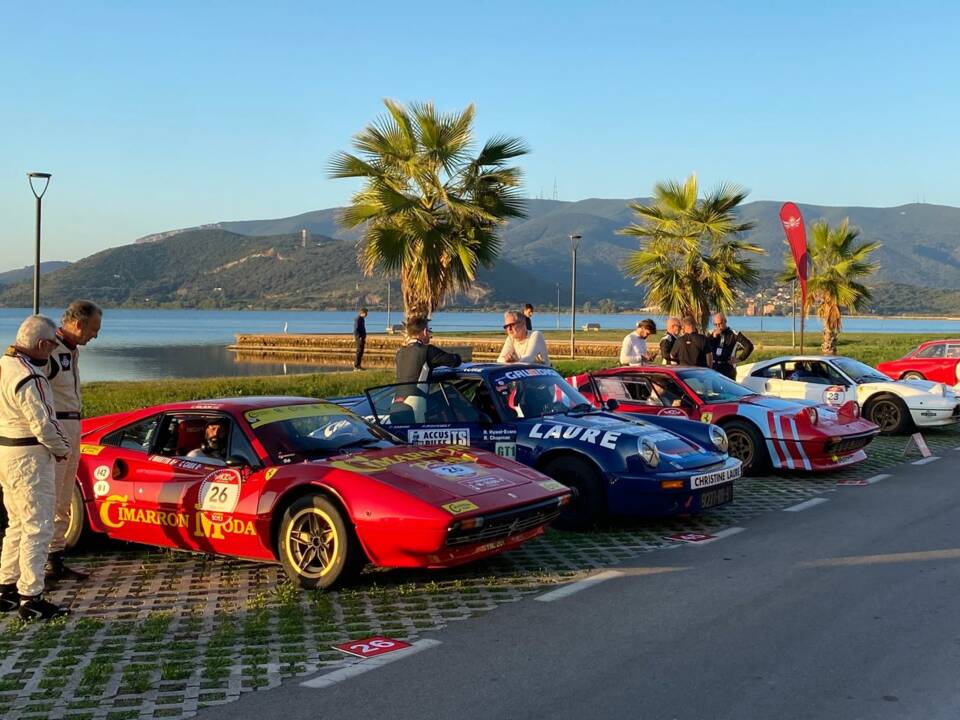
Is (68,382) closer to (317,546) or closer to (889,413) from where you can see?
(317,546)

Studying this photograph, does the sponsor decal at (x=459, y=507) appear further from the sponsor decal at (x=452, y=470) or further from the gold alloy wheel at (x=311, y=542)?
the gold alloy wheel at (x=311, y=542)

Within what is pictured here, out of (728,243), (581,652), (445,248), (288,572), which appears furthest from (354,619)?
(728,243)

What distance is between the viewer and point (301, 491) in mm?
7031

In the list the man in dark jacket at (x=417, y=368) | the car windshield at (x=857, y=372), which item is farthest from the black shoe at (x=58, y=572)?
the car windshield at (x=857, y=372)

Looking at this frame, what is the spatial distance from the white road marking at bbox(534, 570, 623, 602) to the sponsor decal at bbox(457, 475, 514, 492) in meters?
0.83

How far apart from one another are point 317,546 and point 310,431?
1.12 metres

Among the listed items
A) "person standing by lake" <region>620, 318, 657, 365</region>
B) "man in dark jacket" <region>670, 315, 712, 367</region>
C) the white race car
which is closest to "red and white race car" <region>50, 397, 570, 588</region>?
"person standing by lake" <region>620, 318, 657, 365</region>

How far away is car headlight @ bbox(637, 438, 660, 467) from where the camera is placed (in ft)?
29.2

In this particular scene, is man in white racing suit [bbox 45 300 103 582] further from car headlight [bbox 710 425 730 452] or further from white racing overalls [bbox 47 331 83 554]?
car headlight [bbox 710 425 730 452]

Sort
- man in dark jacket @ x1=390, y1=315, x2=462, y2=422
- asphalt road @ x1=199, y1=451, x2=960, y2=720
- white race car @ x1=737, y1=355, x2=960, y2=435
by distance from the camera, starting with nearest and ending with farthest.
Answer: asphalt road @ x1=199, y1=451, x2=960, y2=720 → man in dark jacket @ x1=390, y1=315, x2=462, y2=422 → white race car @ x1=737, y1=355, x2=960, y2=435

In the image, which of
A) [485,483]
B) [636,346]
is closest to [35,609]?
[485,483]

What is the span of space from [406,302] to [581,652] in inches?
580

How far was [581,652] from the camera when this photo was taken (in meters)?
5.52

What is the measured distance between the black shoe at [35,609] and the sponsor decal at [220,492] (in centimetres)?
129
